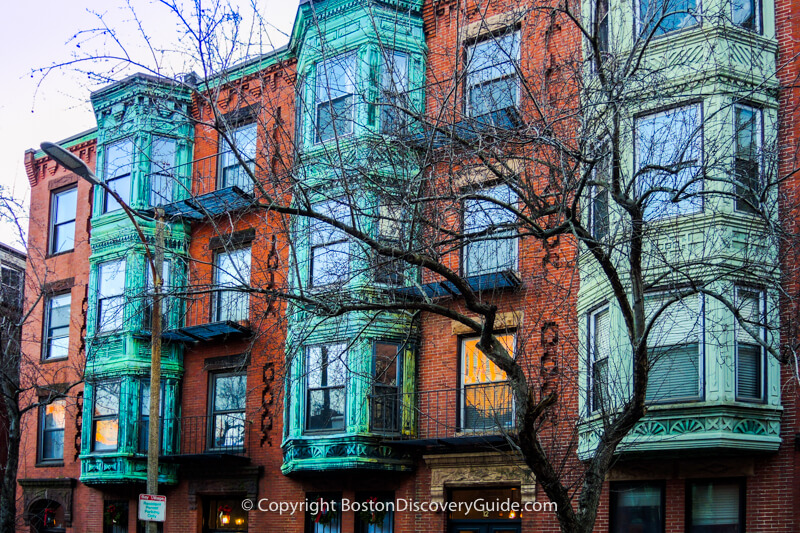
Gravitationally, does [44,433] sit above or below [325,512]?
above

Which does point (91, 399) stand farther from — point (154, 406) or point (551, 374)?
point (551, 374)

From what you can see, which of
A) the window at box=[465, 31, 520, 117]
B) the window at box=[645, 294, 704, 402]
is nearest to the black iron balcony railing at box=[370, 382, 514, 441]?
the window at box=[645, 294, 704, 402]

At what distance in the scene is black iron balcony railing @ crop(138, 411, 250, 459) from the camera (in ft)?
74.0

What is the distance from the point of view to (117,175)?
25766 mm

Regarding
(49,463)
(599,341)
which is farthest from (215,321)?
(599,341)

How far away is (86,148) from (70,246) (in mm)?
2818

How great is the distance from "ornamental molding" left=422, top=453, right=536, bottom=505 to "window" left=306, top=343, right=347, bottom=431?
2248mm

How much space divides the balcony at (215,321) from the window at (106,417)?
2.23 meters

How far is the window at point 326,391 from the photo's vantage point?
2003cm

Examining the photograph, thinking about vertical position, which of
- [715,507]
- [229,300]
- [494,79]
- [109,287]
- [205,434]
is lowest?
[715,507]

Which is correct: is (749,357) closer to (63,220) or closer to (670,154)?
(670,154)

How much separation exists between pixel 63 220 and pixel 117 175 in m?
3.22

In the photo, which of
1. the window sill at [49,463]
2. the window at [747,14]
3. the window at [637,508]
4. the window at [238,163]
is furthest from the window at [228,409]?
the window at [747,14]

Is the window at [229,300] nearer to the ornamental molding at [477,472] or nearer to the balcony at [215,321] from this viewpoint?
the balcony at [215,321]
